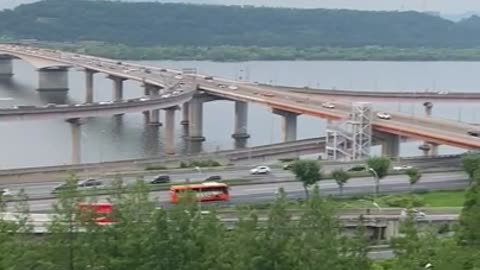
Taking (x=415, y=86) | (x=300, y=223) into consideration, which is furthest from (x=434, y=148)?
(x=415, y=86)

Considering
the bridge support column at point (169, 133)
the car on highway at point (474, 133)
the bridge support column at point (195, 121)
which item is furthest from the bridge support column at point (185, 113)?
the car on highway at point (474, 133)

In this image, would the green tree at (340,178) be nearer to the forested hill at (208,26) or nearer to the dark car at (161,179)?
the dark car at (161,179)

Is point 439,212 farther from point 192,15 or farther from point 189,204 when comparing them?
point 192,15

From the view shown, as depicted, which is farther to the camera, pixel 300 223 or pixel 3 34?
pixel 3 34

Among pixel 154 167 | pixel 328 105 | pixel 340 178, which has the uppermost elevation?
pixel 328 105

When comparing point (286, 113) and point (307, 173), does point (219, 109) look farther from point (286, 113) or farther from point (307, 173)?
point (307, 173)

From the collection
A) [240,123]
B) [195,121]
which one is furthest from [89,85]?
[240,123]
